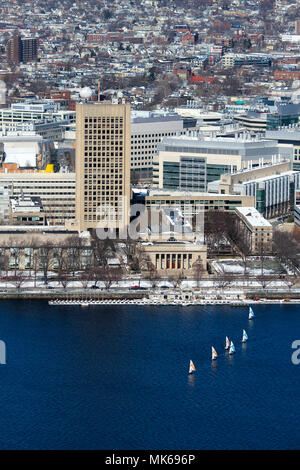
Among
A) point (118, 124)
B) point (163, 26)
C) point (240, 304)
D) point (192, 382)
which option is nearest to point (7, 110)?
point (118, 124)

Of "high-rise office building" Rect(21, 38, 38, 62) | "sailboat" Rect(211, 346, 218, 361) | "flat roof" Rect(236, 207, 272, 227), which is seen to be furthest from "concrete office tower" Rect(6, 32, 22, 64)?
"sailboat" Rect(211, 346, 218, 361)

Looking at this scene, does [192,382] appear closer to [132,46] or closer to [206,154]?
[206,154]

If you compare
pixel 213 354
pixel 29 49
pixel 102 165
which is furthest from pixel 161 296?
pixel 29 49

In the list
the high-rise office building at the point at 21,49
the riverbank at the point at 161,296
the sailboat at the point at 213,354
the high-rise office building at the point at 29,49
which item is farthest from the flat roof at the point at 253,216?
the high-rise office building at the point at 29,49

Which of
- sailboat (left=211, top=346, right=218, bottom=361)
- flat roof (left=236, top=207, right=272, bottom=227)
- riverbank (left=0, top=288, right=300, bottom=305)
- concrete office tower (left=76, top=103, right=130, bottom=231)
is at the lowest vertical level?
riverbank (left=0, top=288, right=300, bottom=305)

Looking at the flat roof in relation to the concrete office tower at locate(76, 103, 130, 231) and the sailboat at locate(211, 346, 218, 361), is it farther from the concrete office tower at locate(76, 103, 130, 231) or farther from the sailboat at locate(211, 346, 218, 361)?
the sailboat at locate(211, 346, 218, 361)

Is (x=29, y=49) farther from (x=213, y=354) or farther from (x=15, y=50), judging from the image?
(x=213, y=354)

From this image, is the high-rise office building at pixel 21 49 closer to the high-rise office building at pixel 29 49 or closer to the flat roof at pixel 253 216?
the high-rise office building at pixel 29 49
